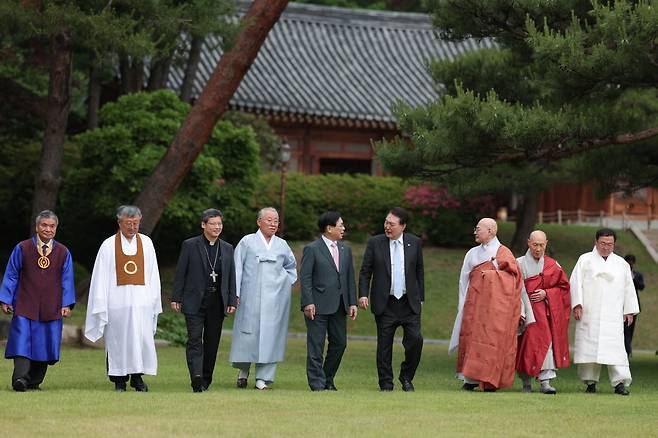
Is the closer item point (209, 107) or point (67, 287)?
point (67, 287)

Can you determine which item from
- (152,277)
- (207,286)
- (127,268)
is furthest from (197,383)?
(127,268)

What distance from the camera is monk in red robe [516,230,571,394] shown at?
42.9 ft

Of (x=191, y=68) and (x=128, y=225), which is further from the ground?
(x=191, y=68)

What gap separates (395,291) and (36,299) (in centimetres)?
333

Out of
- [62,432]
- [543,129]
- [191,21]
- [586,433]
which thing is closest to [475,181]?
[543,129]

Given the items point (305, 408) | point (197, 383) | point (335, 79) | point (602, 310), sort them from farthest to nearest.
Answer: point (335, 79), point (602, 310), point (197, 383), point (305, 408)

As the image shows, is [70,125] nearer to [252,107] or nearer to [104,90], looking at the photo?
[104,90]

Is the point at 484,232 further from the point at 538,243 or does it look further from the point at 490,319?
the point at 490,319

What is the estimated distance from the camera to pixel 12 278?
39.9 ft

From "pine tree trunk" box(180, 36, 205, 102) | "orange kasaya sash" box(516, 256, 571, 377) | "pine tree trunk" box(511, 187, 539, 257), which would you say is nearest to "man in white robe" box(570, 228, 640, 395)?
"orange kasaya sash" box(516, 256, 571, 377)

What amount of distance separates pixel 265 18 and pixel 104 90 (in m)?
15.7

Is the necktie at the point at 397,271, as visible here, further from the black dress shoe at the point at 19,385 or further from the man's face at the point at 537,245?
the black dress shoe at the point at 19,385

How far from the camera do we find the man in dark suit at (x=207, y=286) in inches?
486

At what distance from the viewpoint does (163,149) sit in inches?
1043
